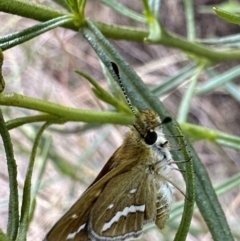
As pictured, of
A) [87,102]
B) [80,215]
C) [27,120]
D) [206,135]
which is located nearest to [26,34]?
[27,120]

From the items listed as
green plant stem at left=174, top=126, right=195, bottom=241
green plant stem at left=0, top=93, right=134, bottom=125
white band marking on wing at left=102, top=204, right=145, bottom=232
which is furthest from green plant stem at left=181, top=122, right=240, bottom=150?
green plant stem at left=174, top=126, right=195, bottom=241

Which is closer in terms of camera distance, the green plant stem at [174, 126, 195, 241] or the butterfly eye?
the green plant stem at [174, 126, 195, 241]

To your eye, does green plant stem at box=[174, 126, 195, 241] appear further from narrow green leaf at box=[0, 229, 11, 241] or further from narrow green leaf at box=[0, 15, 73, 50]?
narrow green leaf at box=[0, 15, 73, 50]

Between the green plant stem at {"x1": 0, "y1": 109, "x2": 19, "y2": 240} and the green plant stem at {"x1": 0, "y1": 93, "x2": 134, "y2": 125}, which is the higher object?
the green plant stem at {"x1": 0, "y1": 93, "x2": 134, "y2": 125}

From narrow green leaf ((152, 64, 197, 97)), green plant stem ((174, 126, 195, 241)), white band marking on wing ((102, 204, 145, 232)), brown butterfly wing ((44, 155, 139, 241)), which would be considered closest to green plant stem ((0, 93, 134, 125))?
brown butterfly wing ((44, 155, 139, 241))

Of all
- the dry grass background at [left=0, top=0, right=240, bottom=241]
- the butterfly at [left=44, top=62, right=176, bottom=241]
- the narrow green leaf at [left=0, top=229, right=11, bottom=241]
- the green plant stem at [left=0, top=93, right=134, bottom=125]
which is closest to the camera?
the narrow green leaf at [left=0, top=229, right=11, bottom=241]

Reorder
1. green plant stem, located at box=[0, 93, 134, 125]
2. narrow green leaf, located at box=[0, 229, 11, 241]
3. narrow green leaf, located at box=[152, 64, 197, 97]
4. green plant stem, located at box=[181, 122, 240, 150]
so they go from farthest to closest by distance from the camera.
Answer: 1. narrow green leaf, located at box=[152, 64, 197, 97]
2. green plant stem, located at box=[181, 122, 240, 150]
3. green plant stem, located at box=[0, 93, 134, 125]
4. narrow green leaf, located at box=[0, 229, 11, 241]

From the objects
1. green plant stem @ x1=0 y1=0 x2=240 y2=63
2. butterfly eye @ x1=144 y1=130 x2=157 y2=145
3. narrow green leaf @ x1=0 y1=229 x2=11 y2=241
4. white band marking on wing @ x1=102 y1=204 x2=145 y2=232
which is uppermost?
green plant stem @ x1=0 y1=0 x2=240 y2=63

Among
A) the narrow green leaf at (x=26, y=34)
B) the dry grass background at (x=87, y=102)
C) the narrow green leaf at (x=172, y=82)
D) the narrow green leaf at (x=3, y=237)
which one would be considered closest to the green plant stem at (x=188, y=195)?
the narrow green leaf at (x=3, y=237)
